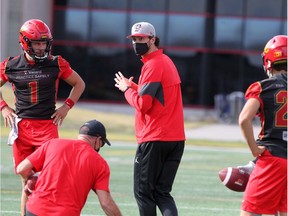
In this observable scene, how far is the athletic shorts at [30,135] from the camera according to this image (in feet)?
31.3

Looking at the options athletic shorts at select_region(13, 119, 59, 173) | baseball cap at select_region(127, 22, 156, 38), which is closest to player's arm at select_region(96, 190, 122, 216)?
baseball cap at select_region(127, 22, 156, 38)

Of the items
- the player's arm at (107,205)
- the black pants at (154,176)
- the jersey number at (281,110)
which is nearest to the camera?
the player's arm at (107,205)

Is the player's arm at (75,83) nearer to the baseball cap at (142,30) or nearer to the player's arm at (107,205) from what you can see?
the baseball cap at (142,30)

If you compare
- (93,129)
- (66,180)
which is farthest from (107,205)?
(93,129)

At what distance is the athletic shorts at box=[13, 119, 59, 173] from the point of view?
955 centimetres

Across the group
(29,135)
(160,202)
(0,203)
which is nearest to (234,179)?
(160,202)

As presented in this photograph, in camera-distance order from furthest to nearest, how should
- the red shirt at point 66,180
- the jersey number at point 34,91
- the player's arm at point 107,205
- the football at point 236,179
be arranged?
1. the jersey number at point 34,91
2. the football at point 236,179
3. the red shirt at point 66,180
4. the player's arm at point 107,205

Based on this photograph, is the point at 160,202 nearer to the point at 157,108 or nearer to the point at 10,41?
the point at 157,108

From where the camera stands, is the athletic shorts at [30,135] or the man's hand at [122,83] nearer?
the man's hand at [122,83]

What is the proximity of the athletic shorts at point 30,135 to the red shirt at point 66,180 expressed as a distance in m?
2.26

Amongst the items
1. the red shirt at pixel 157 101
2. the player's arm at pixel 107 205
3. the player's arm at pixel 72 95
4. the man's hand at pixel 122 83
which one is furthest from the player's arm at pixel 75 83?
the player's arm at pixel 107 205

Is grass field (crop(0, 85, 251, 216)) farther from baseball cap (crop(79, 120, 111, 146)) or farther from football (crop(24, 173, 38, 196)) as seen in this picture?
baseball cap (crop(79, 120, 111, 146))

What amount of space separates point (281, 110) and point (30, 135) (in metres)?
3.05

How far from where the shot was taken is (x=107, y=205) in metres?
7.13
